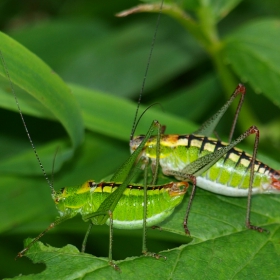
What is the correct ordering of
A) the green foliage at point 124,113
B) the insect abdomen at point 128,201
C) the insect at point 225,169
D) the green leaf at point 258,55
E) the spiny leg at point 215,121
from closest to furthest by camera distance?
1. the green foliage at point 124,113
2. the insect abdomen at point 128,201
3. the insect at point 225,169
4. the spiny leg at point 215,121
5. the green leaf at point 258,55

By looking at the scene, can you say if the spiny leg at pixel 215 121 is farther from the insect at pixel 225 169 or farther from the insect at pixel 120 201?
the insect at pixel 120 201

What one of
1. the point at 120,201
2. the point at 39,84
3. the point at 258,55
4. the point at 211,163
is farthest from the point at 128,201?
the point at 258,55

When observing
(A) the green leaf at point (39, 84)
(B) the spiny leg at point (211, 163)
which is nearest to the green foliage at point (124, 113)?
(A) the green leaf at point (39, 84)

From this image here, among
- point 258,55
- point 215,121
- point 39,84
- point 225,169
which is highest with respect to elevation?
point 258,55

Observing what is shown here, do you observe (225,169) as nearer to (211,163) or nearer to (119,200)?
(211,163)

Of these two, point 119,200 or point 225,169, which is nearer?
point 119,200

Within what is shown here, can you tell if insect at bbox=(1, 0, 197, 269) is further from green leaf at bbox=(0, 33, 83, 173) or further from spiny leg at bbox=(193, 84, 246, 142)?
spiny leg at bbox=(193, 84, 246, 142)

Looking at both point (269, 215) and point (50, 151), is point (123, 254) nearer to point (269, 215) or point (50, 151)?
point (50, 151)

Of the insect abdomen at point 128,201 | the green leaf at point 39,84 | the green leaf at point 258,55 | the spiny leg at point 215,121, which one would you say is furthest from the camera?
the green leaf at point 258,55
